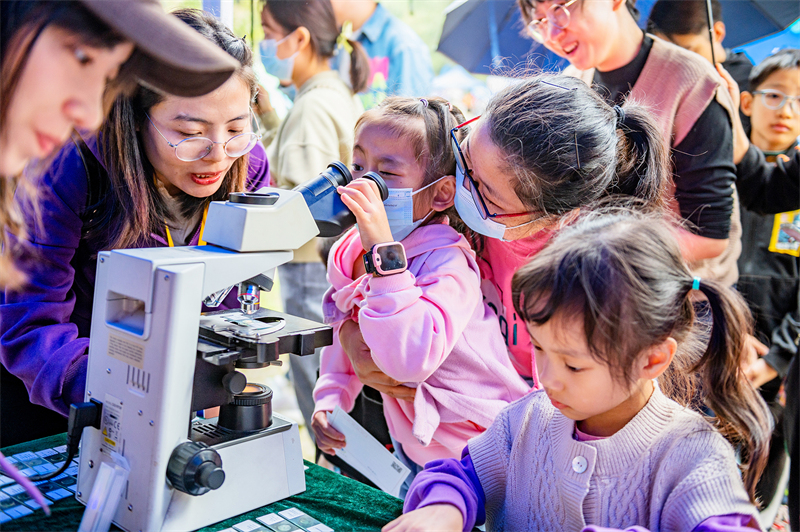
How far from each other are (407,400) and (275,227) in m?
0.61

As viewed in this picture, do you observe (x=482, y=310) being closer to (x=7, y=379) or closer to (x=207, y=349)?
(x=207, y=349)

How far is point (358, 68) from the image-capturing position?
3.55 metres

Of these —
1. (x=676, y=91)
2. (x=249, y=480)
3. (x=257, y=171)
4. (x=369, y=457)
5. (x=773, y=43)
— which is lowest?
(x=369, y=457)

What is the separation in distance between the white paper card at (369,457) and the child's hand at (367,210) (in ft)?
1.61

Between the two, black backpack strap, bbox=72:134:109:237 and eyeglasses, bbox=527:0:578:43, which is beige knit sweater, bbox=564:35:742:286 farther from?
black backpack strap, bbox=72:134:109:237

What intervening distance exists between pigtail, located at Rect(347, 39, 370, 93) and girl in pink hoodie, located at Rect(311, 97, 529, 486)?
1914 millimetres

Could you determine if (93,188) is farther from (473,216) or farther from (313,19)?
(313,19)

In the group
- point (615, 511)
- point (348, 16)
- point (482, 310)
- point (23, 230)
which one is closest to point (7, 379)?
point (23, 230)

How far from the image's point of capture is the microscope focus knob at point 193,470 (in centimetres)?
106

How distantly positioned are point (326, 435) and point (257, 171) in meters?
0.75

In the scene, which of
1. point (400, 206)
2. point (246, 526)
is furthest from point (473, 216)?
point (246, 526)

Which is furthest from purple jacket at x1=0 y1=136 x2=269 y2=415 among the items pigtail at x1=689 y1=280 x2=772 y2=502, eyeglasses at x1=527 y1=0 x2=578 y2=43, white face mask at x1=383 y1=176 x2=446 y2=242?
eyeglasses at x1=527 y1=0 x2=578 y2=43

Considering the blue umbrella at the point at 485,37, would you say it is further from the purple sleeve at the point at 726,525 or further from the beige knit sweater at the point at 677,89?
the purple sleeve at the point at 726,525

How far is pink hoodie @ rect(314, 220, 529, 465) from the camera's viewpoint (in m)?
1.35
